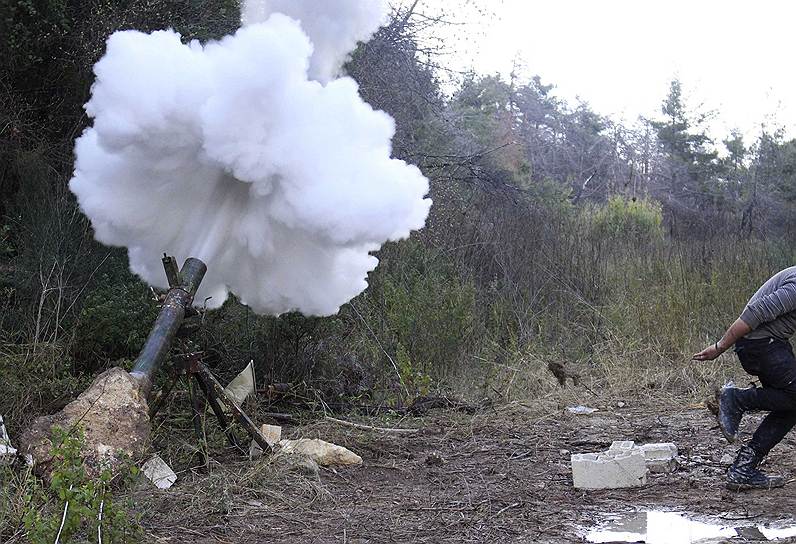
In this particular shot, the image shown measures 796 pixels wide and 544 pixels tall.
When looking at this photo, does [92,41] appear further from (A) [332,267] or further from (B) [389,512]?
(B) [389,512]

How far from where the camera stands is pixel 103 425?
19.2 ft

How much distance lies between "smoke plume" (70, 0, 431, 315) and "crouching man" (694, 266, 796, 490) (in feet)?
8.23

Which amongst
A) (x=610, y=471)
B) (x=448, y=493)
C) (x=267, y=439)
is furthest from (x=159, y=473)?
(x=610, y=471)

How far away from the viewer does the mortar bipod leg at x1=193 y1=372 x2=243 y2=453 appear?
6.56 metres

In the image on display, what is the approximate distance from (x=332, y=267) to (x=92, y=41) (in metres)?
5.32

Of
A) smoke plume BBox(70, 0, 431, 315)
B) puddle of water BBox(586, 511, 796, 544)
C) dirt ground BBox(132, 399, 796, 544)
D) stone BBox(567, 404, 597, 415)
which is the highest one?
smoke plume BBox(70, 0, 431, 315)

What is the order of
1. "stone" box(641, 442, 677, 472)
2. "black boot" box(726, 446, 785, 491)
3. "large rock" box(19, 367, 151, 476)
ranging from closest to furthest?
"large rock" box(19, 367, 151, 476) < "black boot" box(726, 446, 785, 491) < "stone" box(641, 442, 677, 472)

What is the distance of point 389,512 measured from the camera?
5.85 meters

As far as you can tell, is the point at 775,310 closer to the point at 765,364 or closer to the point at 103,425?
the point at 765,364

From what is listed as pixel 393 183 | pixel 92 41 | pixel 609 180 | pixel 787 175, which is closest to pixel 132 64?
pixel 393 183

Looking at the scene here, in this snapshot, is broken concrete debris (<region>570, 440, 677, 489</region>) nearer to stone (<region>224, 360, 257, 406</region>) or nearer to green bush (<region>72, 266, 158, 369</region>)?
stone (<region>224, 360, 257, 406</region>)

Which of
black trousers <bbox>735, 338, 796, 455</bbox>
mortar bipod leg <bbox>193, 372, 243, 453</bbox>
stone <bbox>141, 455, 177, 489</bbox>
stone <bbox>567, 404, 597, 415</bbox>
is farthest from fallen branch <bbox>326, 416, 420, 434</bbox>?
black trousers <bbox>735, 338, 796, 455</bbox>

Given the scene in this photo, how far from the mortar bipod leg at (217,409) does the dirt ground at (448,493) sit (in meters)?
0.20

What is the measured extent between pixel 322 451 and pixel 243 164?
2.32 m
